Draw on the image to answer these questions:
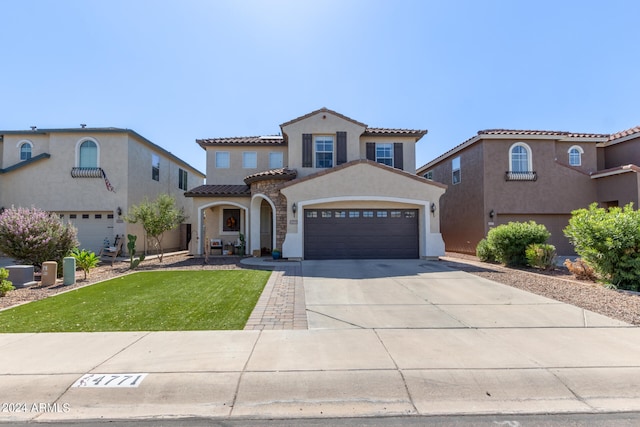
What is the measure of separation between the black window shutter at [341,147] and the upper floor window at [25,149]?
18281mm

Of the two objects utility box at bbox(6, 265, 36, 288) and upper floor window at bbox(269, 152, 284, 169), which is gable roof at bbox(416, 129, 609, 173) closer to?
upper floor window at bbox(269, 152, 284, 169)

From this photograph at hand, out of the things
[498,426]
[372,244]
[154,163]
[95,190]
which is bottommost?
[498,426]

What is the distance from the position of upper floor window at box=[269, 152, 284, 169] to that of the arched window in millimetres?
13047

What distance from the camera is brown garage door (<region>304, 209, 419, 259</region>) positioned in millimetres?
15969

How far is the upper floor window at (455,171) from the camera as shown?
2181 cm

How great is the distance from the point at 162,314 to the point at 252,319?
1990mm

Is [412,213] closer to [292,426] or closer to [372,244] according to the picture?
[372,244]

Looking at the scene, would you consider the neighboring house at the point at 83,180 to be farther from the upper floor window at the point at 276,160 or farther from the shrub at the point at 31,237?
the upper floor window at the point at 276,160

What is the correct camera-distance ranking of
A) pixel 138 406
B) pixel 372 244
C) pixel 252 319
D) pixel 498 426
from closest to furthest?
pixel 498 426, pixel 138 406, pixel 252 319, pixel 372 244

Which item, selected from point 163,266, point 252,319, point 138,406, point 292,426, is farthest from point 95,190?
point 292,426

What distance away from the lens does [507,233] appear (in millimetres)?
14141

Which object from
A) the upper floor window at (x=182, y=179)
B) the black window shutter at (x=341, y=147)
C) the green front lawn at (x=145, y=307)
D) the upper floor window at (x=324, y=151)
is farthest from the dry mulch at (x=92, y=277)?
the upper floor window at (x=182, y=179)

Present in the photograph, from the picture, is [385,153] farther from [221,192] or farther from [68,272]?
[68,272]

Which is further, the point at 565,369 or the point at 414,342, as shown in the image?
the point at 414,342
